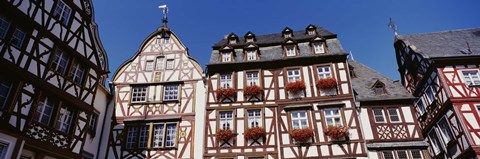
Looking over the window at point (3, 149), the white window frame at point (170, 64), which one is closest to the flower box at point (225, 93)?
the white window frame at point (170, 64)

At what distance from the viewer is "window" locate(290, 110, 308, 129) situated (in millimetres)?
16281

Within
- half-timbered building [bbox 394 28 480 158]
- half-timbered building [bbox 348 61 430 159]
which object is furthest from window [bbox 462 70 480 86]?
half-timbered building [bbox 348 61 430 159]

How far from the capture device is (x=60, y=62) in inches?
541

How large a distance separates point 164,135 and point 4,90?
24.6 feet

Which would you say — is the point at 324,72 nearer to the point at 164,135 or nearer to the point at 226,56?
the point at 226,56

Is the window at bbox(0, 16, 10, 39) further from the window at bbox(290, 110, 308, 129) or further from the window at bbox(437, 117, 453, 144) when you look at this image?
the window at bbox(437, 117, 453, 144)

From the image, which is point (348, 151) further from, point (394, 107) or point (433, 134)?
point (433, 134)

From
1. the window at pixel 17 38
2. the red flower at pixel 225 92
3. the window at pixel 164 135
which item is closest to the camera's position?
the window at pixel 17 38

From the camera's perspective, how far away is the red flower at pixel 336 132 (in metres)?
15.3

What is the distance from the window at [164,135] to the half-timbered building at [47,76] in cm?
316

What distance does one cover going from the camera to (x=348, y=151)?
15.1 metres

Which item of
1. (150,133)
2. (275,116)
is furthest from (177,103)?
(275,116)

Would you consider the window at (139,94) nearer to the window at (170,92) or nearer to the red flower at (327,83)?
the window at (170,92)

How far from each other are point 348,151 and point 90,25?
14.2 m
